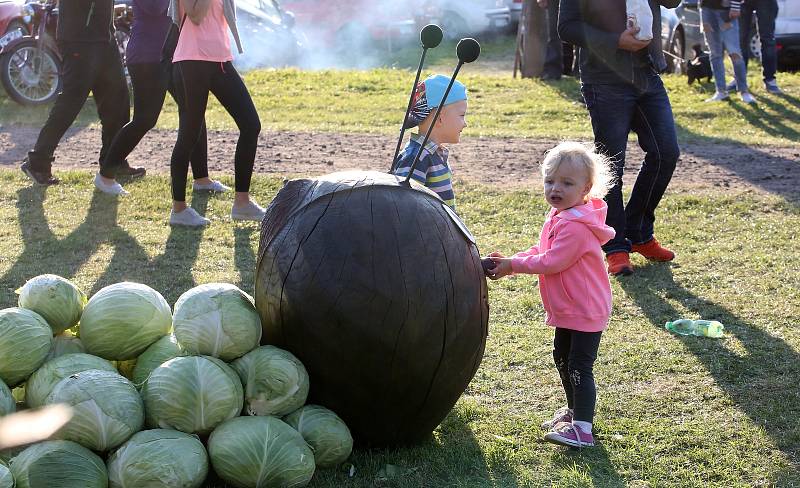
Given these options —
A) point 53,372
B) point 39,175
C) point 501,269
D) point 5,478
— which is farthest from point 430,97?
point 39,175

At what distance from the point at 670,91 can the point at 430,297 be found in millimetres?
11865

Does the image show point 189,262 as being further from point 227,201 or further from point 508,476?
point 508,476

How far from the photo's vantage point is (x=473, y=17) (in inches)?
1055

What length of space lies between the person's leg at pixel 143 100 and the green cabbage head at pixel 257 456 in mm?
4980

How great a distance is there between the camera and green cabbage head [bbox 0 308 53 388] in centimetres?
374

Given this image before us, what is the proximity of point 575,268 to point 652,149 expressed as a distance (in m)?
2.52

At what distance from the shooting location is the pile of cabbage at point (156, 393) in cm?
338

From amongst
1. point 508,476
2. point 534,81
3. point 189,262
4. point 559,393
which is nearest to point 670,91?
point 534,81

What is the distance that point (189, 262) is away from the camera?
6809mm

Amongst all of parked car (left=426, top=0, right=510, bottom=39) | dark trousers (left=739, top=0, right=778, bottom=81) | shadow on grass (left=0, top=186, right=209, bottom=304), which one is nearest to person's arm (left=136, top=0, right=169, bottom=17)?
shadow on grass (left=0, top=186, right=209, bottom=304)

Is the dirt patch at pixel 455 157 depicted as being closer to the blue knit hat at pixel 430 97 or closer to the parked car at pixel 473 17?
the blue knit hat at pixel 430 97

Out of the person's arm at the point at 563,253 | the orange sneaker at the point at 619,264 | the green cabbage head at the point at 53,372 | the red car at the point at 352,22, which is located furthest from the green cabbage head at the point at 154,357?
the red car at the point at 352,22

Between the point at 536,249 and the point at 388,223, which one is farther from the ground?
the point at 388,223

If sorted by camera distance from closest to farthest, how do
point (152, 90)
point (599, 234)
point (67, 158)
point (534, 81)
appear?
point (599, 234)
point (152, 90)
point (67, 158)
point (534, 81)
